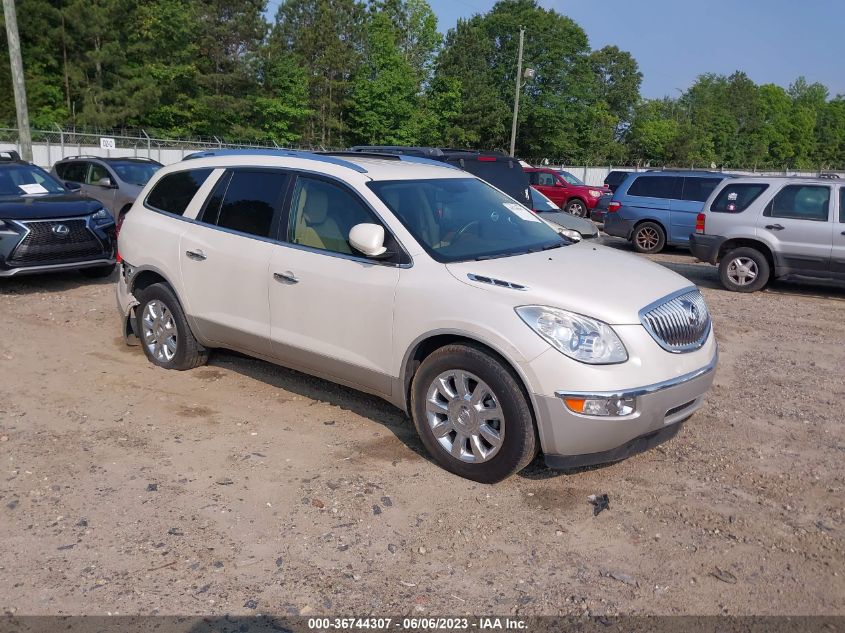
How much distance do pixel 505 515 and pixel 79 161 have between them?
570 inches

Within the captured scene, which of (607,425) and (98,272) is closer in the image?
(607,425)

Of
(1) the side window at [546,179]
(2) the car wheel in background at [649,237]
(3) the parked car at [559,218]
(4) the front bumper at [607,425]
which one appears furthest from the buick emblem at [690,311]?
(1) the side window at [546,179]

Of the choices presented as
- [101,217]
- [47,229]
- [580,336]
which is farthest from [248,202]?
[101,217]

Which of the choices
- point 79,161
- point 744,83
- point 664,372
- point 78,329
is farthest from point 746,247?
point 744,83

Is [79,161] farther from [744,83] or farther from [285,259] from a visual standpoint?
[744,83]

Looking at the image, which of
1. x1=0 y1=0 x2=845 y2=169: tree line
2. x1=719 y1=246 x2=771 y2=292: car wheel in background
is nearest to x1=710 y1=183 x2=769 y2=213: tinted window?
x1=719 y1=246 x2=771 y2=292: car wheel in background

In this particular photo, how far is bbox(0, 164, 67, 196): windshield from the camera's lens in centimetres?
1030

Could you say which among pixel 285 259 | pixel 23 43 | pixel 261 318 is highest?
pixel 23 43

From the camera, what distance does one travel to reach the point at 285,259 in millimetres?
5297

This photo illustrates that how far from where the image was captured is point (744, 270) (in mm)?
11172

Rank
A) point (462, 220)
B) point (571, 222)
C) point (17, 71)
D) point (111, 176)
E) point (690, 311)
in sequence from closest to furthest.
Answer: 1. point (690, 311)
2. point (462, 220)
3. point (571, 222)
4. point (111, 176)
5. point (17, 71)

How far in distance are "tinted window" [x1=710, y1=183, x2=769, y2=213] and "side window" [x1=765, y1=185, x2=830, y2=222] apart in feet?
0.96

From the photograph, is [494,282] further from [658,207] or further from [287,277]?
[658,207]

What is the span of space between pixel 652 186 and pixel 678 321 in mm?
12012
